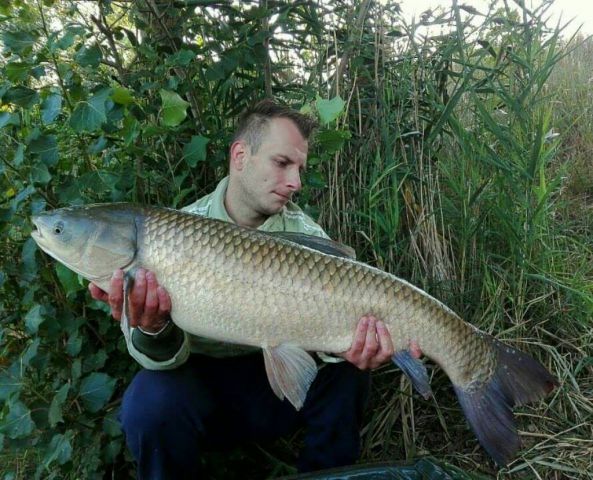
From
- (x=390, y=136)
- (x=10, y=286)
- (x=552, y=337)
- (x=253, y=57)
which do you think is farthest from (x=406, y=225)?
(x=10, y=286)

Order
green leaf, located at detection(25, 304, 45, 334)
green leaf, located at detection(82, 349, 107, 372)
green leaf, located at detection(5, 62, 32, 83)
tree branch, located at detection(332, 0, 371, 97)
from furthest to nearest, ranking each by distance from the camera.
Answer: tree branch, located at detection(332, 0, 371, 97)
green leaf, located at detection(82, 349, 107, 372)
green leaf, located at detection(25, 304, 45, 334)
green leaf, located at detection(5, 62, 32, 83)

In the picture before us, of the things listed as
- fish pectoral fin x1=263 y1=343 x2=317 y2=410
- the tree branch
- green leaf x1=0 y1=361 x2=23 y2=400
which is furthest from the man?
the tree branch

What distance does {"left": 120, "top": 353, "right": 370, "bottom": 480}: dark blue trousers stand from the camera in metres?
1.46

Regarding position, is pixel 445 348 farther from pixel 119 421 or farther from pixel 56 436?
pixel 56 436

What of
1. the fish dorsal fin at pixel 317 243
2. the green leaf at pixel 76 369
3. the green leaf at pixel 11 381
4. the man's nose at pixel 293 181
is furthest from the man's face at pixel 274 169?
the green leaf at pixel 11 381

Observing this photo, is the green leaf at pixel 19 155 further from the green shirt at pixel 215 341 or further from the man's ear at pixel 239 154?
the man's ear at pixel 239 154

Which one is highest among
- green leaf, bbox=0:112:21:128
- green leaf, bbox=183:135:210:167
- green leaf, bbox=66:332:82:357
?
green leaf, bbox=0:112:21:128

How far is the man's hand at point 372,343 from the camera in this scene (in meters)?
1.33

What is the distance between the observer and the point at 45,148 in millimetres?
1561

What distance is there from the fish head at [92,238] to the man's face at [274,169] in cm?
42

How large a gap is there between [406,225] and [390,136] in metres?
0.30

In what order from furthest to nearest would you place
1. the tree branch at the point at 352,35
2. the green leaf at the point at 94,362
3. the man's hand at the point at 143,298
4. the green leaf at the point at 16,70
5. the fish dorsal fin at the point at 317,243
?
the tree branch at the point at 352,35
the green leaf at the point at 94,362
the green leaf at the point at 16,70
the fish dorsal fin at the point at 317,243
the man's hand at the point at 143,298

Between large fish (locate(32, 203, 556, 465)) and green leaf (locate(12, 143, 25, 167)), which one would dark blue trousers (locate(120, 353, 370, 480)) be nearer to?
large fish (locate(32, 203, 556, 465))

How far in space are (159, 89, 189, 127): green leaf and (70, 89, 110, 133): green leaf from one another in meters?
0.19
